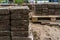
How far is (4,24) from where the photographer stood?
296cm

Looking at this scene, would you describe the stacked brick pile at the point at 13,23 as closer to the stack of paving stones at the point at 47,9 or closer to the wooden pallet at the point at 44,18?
the wooden pallet at the point at 44,18

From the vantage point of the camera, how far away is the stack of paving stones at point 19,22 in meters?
2.96

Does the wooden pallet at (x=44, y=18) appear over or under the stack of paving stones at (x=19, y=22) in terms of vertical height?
under

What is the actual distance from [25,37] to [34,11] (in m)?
3.50

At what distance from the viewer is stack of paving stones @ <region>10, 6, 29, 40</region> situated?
296 cm

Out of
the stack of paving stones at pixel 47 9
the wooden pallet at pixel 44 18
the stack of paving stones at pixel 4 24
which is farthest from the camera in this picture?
the stack of paving stones at pixel 47 9

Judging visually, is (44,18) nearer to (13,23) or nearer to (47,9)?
(47,9)

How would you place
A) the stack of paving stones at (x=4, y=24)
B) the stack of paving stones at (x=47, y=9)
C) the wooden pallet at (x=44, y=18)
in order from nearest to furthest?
the stack of paving stones at (x=4, y=24), the wooden pallet at (x=44, y=18), the stack of paving stones at (x=47, y=9)

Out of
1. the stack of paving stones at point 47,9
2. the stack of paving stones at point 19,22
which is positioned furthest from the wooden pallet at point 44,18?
the stack of paving stones at point 19,22

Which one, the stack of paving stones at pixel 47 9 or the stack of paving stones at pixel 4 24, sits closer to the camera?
the stack of paving stones at pixel 4 24

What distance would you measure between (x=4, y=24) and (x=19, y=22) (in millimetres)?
299

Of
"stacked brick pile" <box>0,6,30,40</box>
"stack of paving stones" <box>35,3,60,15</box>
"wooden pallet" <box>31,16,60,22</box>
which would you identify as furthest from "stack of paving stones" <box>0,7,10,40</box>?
"stack of paving stones" <box>35,3,60,15</box>

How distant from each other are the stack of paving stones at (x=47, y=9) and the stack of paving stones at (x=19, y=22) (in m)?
3.40

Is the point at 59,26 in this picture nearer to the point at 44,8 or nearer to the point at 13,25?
the point at 44,8
